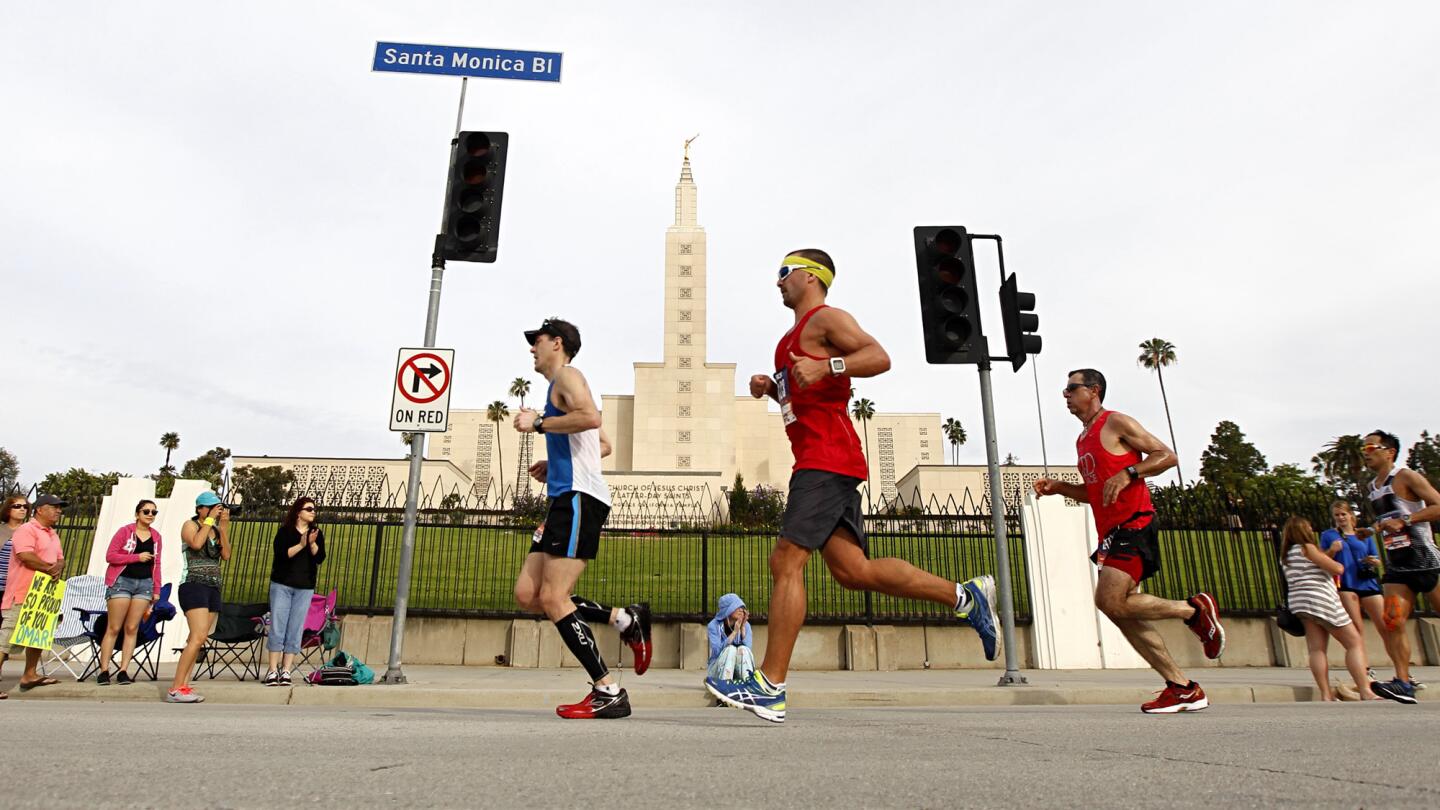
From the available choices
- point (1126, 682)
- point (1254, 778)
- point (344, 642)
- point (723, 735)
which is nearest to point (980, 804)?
point (1254, 778)

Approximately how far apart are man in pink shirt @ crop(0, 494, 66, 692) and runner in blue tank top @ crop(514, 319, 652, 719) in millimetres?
5534

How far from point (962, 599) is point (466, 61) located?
22.9 ft

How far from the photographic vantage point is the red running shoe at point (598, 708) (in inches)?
172

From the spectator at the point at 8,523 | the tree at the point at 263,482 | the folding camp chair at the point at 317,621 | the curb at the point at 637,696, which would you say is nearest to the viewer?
the curb at the point at 637,696

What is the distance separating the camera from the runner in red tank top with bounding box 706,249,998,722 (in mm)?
4055

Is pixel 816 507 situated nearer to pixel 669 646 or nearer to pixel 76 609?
pixel 669 646

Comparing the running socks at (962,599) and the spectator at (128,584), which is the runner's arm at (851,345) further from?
the spectator at (128,584)

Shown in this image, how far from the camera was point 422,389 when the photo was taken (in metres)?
7.36

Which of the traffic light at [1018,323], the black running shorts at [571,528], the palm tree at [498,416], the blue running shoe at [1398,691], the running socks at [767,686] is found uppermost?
the palm tree at [498,416]

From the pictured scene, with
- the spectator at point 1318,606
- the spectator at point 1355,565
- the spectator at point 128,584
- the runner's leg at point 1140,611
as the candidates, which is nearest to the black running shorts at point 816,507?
the runner's leg at point 1140,611

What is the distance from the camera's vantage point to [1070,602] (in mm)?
11031

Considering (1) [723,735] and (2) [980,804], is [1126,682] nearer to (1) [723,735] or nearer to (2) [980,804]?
(1) [723,735]

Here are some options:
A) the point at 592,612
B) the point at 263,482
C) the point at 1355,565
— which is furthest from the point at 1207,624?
the point at 263,482

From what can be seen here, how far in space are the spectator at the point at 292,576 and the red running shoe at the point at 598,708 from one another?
471 cm
